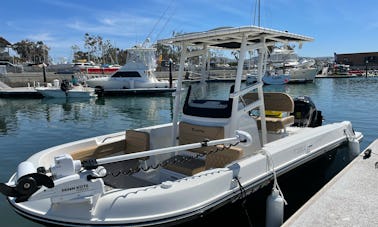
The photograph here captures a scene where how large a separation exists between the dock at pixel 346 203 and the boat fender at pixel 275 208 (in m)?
0.25

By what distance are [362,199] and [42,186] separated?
4.24 metres

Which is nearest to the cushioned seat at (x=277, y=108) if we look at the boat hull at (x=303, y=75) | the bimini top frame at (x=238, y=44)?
the bimini top frame at (x=238, y=44)

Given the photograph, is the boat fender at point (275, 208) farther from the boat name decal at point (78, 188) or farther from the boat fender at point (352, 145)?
the boat fender at point (352, 145)

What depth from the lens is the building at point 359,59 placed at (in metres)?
84.6

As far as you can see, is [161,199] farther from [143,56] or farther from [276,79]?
[276,79]

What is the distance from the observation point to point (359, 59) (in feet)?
288

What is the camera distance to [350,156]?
25.2ft

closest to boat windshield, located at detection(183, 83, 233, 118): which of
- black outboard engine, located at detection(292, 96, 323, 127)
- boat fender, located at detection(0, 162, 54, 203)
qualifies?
boat fender, located at detection(0, 162, 54, 203)

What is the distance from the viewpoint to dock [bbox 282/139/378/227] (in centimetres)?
410

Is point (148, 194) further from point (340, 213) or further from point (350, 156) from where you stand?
point (350, 156)

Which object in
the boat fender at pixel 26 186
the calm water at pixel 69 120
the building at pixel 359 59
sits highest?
the building at pixel 359 59

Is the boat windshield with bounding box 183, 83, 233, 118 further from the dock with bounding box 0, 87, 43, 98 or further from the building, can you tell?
the building

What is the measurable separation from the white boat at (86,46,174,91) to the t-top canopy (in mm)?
24861

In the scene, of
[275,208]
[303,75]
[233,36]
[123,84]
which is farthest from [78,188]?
[303,75]
